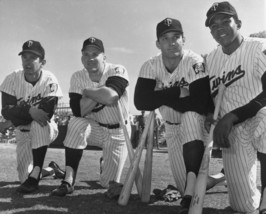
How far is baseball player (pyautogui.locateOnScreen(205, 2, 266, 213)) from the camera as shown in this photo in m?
2.59

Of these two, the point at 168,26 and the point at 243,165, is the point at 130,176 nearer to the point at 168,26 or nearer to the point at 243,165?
the point at 243,165

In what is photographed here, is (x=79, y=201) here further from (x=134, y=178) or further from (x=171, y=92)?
(x=171, y=92)

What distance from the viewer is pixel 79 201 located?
2.83 m

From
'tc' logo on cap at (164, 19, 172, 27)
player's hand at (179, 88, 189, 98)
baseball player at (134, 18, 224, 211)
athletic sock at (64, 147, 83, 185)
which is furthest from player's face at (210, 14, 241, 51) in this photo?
athletic sock at (64, 147, 83, 185)

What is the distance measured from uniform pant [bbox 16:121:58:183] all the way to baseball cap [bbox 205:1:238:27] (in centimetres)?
201

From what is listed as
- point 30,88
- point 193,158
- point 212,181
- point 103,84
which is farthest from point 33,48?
point 212,181

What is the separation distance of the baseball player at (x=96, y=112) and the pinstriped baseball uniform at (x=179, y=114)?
1.44ft

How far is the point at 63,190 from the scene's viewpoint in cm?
299

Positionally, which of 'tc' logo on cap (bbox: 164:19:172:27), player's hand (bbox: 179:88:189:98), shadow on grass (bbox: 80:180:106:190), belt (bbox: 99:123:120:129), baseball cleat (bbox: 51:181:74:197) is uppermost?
'tc' logo on cap (bbox: 164:19:172:27)

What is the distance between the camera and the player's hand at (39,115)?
11.3 feet

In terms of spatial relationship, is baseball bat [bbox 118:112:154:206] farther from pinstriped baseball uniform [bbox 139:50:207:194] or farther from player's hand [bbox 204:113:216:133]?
player's hand [bbox 204:113:216:133]

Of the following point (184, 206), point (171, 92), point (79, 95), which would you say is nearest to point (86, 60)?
point (79, 95)

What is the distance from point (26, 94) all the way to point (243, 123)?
2440mm

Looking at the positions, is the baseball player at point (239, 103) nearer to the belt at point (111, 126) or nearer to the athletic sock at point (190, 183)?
the athletic sock at point (190, 183)
